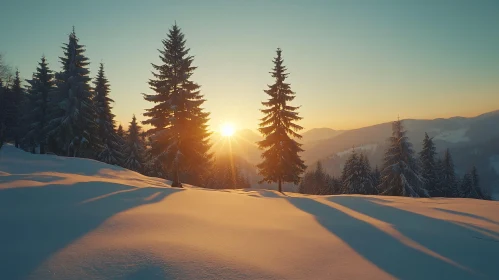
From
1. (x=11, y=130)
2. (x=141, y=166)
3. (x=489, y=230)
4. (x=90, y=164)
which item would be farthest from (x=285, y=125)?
(x=11, y=130)

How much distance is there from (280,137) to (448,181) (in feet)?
106

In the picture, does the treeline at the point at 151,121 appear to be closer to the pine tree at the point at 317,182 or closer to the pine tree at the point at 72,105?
the pine tree at the point at 72,105

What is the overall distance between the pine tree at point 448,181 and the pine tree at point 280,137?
1118 inches

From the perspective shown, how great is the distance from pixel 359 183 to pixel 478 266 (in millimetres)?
36310

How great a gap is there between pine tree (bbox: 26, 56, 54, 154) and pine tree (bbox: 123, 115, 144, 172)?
401 inches

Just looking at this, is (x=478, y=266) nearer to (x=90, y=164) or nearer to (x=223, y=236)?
(x=223, y=236)

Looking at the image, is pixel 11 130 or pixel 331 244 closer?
pixel 331 244

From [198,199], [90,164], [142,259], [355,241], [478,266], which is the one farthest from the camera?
[90,164]

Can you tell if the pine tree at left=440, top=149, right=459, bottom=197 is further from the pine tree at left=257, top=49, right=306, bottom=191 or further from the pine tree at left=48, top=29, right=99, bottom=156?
the pine tree at left=48, top=29, right=99, bottom=156

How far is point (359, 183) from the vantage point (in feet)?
122

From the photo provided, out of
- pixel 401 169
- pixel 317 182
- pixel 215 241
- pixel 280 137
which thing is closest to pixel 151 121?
pixel 280 137

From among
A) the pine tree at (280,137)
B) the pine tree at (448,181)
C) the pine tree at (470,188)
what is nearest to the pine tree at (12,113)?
the pine tree at (280,137)

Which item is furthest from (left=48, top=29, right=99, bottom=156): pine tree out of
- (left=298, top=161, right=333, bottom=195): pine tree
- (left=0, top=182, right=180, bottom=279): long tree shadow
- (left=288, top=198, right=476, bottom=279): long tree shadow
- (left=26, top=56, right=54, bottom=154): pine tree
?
(left=298, top=161, right=333, bottom=195): pine tree

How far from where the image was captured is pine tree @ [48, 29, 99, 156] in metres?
25.1
